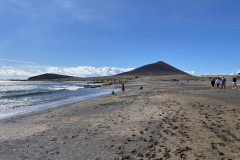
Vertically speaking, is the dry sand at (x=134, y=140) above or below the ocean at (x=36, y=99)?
above

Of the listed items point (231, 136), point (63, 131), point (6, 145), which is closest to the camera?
point (231, 136)

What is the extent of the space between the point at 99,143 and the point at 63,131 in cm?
280

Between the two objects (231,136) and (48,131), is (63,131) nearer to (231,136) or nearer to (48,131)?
(48,131)

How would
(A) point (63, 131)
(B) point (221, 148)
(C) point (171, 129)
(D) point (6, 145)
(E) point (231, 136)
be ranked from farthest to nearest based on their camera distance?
(A) point (63, 131) → (C) point (171, 129) → (D) point (6, 145) → (E) point (231, 136) → (B) point (221, 148)

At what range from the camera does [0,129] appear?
9.23 metres

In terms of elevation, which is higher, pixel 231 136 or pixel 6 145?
pixel 231 136

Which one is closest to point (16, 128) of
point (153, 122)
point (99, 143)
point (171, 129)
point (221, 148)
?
point (99, 143)

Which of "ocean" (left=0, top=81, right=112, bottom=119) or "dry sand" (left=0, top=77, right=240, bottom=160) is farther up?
"dry sand" (left=0, top=77, right=240, bottom=160)

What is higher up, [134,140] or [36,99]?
[134,140]

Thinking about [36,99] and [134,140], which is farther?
[36,99]

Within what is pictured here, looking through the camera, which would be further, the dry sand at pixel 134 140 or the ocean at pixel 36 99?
the ocean at pixel 36 99

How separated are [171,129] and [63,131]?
539 cm

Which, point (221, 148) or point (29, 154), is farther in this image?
point (29, 154)

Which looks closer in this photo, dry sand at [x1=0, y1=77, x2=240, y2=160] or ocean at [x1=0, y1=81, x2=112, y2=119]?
dry sand at [x1=0, y1=77, x2=240, y2=160]
